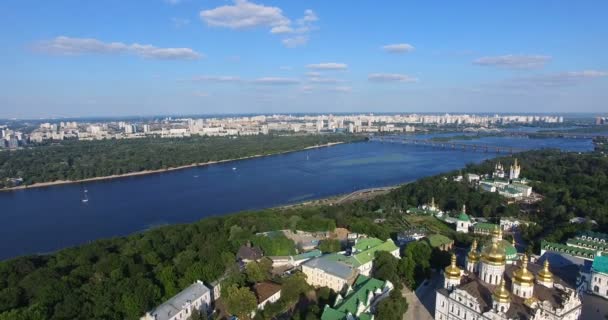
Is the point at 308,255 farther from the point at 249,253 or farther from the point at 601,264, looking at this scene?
the point at 601,264

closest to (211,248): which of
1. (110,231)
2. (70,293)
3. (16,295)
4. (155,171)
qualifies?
(70,293)

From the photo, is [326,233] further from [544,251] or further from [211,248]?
[544,251]

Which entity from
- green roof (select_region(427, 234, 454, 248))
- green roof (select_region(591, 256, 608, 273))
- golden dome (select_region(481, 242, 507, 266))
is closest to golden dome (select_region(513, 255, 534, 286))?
golden dome (select_region(481, 242, 507, 266))

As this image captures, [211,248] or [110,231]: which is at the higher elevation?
[211,248]

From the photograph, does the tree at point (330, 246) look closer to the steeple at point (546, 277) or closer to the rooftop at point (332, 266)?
the rooftop at point (332, 266)

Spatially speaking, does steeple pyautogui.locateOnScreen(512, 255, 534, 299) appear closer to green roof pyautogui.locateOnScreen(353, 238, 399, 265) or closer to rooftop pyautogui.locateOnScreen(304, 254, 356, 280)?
rooftop pyautogui.locateOnScreen(304, 254, 356, 280)

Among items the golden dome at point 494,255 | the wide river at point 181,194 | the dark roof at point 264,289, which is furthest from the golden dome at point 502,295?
the wide river at point 181,194
